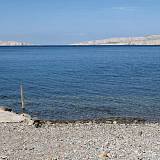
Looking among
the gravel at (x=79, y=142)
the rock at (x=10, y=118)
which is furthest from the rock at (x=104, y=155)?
the rock at (x=10, y=118)

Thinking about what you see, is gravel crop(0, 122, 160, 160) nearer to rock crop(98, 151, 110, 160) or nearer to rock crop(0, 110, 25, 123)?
rock crop(98, 151, 110, 160)

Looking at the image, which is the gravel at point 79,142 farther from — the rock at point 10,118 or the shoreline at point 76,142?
the rock at point 10,118

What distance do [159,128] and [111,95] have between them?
17.7 m

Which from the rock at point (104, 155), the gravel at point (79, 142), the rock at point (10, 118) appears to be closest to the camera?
the rock at point (104, 155)

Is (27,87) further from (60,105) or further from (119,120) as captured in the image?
(119,120)

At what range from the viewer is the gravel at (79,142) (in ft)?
53.7

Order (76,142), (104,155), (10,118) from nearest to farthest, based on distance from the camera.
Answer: (104,155), (76,142), (10,118)

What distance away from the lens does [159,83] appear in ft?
178

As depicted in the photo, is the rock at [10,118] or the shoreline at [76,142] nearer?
the shoreline at [76,142]

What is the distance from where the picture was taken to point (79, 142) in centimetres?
1938

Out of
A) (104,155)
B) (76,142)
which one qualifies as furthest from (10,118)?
(104,155)

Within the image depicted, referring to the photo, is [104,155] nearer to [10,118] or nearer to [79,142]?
[79,142]

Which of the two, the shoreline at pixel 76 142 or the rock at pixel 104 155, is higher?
the rock at pixel 104 155

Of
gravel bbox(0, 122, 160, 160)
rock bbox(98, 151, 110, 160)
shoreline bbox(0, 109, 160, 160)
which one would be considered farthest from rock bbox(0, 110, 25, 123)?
rock bbox(98, 151, 110, 160)
